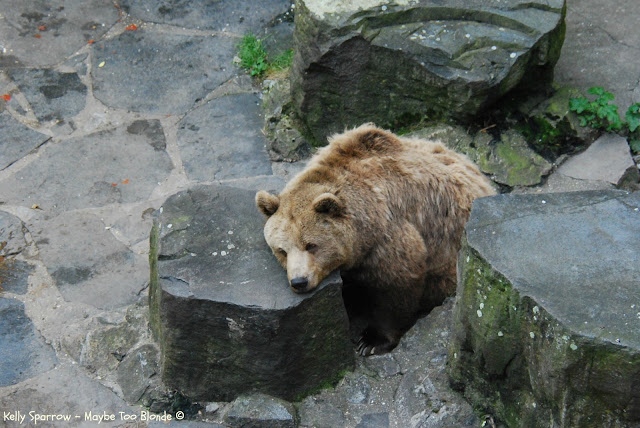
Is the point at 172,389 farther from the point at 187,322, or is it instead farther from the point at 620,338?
the point at 620,338

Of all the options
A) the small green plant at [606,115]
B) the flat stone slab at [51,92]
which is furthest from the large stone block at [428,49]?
the flat stone slab at [51,92]

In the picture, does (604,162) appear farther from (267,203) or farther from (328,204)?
(267,203)

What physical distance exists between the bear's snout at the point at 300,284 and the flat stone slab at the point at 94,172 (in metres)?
2.76

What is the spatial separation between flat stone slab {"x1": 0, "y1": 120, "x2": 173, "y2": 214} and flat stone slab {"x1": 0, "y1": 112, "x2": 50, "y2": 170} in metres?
0.14

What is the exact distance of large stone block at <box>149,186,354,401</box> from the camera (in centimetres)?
471

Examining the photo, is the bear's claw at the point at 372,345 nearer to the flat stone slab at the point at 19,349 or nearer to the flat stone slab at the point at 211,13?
the flat stone slab at the point at 19,349

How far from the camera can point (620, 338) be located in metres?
3.62

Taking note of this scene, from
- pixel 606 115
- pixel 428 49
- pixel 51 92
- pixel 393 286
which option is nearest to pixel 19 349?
pixel 393 286

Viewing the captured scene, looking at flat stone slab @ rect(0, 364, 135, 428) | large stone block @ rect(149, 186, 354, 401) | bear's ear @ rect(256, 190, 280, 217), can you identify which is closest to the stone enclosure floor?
flat stone slab @ rect(0, 364, 135, 428)

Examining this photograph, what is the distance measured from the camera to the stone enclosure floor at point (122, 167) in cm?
519

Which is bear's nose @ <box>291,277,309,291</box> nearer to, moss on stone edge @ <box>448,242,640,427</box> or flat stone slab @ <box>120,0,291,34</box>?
moss on stone edge @ <box>448,242,640,427</box>

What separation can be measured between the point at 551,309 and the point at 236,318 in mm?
1816

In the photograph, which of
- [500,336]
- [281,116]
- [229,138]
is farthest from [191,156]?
[500,336]

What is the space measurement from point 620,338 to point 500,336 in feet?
2.49
